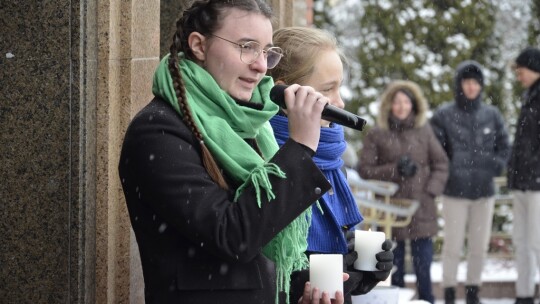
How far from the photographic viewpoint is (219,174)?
2906 mm

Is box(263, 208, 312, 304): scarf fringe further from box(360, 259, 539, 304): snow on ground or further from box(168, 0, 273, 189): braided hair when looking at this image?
box(360, 259, 539, 304): snow on ground

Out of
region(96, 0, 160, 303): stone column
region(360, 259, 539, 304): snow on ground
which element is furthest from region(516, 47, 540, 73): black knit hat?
region(96, 0, 160, 303): stone column

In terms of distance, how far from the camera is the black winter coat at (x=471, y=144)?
9016mm

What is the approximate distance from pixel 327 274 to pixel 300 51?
3.19 feet

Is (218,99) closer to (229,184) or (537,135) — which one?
(229,184)

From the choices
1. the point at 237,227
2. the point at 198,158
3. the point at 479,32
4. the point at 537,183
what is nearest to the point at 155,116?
the point at 198,158

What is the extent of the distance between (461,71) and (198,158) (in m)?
6.75

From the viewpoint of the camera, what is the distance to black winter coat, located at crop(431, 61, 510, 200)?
9.02m

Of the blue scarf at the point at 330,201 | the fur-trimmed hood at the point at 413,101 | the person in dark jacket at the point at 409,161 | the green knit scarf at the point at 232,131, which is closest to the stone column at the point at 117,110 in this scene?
the blue scarf at the point at 330,201

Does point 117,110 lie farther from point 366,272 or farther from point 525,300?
point 525,300

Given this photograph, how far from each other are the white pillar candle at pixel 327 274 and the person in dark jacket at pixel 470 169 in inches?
237

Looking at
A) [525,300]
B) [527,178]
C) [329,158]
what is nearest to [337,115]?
[329,158]

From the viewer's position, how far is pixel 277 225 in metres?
2.81

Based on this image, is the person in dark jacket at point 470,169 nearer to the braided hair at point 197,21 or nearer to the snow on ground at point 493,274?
the snow on ground at point 493,274
